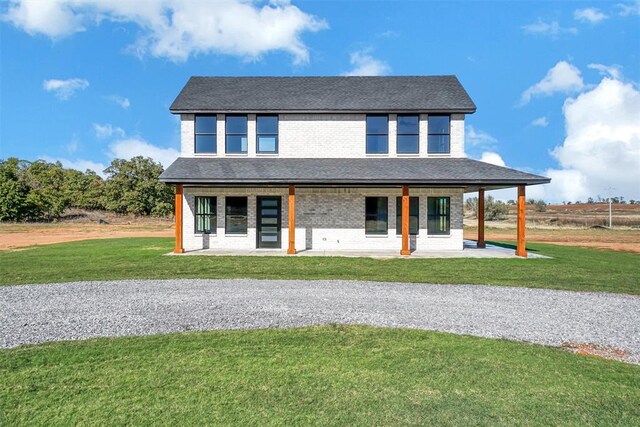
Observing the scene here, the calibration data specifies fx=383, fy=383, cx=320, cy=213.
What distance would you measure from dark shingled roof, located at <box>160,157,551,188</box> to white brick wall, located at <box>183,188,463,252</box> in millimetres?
1153

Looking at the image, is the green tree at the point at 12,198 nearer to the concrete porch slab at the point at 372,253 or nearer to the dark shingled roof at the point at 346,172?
the dark shingled roof at the point at 346,172

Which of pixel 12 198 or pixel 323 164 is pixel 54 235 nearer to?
pixel 12 198

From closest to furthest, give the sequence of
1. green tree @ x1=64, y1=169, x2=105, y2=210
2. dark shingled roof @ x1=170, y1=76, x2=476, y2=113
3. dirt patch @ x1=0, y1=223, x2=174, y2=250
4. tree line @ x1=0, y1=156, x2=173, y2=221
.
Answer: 1. dark shingled roof @ x1=170, y1=76, x2=476, y2=113
2. dirt patch @ x1=0, y1=223, x2=174, y2=250
3. tree line @ x1=0, y1=156, x2=173, y2=221
4. green tree @ x1=64, y1=169, x2=105, y2=210

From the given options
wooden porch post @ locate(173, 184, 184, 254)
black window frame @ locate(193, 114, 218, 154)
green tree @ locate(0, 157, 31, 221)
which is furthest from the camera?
green tree @ locate(0, 157, 31, 221)

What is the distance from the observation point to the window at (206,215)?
1731 cm

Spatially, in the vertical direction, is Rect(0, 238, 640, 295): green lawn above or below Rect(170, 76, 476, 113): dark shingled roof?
below

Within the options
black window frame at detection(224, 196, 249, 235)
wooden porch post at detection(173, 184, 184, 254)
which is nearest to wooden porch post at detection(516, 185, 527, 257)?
black window frame at detection(224, 196, 249, 235)

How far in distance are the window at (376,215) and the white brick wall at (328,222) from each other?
197 mm

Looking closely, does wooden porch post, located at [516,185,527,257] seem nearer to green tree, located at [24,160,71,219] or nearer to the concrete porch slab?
the concrete porch slab

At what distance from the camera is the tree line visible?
4609 cm

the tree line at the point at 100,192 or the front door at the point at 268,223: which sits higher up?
the tree line at the point at 100,192

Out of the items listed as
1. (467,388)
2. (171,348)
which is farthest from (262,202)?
(467,388)

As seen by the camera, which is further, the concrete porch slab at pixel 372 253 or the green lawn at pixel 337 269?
the concrete porch slab at pixel 372 253

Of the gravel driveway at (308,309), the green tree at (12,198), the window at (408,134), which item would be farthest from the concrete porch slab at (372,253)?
the green tree at (12,198)
